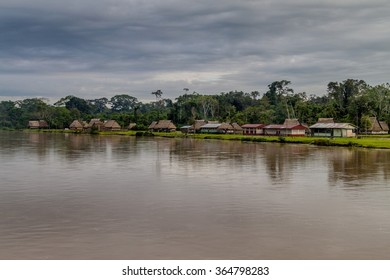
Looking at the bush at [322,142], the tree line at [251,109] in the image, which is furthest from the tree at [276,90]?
the bush at [322,142]

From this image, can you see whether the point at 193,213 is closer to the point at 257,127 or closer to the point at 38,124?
the point at 257,127

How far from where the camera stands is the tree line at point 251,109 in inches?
2970

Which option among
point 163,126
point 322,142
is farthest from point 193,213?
point 163,126

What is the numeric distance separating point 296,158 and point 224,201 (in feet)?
63.7

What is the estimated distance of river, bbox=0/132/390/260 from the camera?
11.5 metres

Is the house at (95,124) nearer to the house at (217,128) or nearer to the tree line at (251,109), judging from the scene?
the tree line at (251,109)

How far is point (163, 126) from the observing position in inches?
3676

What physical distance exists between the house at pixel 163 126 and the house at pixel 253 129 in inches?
647

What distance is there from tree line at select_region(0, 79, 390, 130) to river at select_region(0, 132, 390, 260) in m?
49.8

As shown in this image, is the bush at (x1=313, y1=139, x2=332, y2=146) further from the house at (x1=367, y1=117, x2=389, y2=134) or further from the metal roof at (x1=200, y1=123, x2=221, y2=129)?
the metal roof at (x1=200, y1=123, x2=221, y2=129)

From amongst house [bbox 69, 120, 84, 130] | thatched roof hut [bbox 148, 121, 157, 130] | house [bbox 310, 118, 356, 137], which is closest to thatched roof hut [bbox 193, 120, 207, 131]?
thatched roof hut [bbox 148, 121, 157, 130]

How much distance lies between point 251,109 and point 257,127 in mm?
10913

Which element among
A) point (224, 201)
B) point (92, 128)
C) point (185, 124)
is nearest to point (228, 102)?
point (185, 124)

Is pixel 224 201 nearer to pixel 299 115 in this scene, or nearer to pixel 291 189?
pixel 291 189
